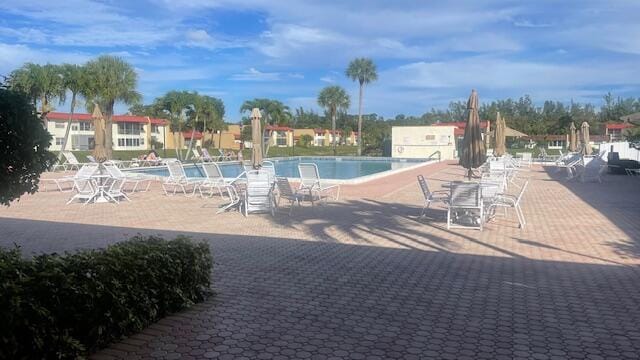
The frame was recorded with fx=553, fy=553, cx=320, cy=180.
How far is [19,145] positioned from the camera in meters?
3.40

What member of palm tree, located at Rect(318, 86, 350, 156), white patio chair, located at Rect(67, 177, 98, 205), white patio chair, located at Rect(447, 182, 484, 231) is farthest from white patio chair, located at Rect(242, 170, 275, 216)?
palm tree, located at Rect(318, 86, 350, 156)

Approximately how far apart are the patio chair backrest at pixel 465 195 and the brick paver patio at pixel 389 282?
467mm

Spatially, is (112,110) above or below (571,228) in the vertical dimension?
→ above

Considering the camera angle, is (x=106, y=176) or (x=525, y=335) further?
(x=106, y=176)

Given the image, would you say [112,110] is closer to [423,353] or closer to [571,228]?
[571,228]

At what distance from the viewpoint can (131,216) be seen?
9.92 meters

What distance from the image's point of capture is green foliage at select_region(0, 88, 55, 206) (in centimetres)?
331

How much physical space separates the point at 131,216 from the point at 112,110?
2862 centimetres

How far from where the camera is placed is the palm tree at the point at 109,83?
33.6 meters

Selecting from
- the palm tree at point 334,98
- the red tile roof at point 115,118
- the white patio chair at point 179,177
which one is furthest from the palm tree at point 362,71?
the white patio chair at point 179,177

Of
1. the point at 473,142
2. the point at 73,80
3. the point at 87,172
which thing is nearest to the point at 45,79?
the point at 73,80

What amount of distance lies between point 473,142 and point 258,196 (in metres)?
3.91

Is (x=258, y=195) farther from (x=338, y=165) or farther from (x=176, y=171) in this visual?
(x=338, y=165)

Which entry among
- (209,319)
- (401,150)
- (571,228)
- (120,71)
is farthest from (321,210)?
(401,150)
